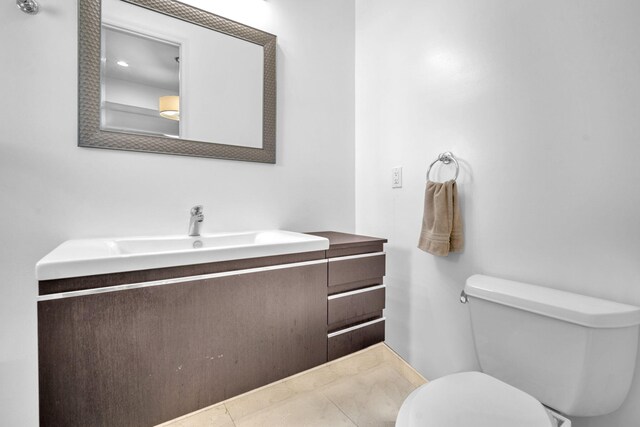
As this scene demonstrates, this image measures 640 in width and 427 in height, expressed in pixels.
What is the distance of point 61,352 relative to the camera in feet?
2.48

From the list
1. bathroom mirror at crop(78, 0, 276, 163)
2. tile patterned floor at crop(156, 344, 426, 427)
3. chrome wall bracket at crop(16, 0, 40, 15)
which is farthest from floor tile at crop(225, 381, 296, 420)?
chrome wall bracket at crop(16, 0, 40, 15)

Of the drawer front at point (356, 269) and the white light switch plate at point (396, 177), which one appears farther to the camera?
the white light switch plate at point (396, 177)

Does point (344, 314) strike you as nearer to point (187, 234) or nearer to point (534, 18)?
point (187, 234)

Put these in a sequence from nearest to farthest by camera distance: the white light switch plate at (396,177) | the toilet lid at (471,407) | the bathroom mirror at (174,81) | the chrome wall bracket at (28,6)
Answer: the toilet lid at (471,407) → the chrome wall bracket at (28,6) → the bathroom mirror at (174,81) → the white light switch plate at (396,177)

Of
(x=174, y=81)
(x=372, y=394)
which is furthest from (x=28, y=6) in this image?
(x=372, y=394)

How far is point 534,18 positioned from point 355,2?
4.06ft

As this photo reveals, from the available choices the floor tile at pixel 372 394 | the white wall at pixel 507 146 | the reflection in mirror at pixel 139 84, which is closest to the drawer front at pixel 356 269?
the white wall at pixel 507 146

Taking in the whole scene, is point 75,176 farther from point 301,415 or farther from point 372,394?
point 372,394

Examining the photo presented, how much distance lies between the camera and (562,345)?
2.79 feet

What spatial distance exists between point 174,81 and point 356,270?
1.19 meters

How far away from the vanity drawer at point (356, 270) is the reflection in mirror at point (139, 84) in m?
0.94

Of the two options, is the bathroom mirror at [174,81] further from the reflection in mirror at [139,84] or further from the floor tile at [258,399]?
the floor tile at [258,399]

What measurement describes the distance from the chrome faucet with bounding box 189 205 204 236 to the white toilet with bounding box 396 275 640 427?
1.02m

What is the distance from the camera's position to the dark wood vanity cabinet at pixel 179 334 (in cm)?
77
